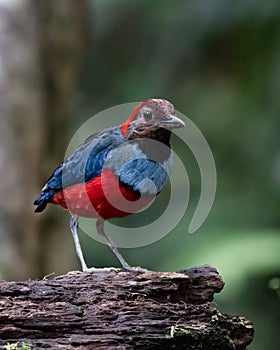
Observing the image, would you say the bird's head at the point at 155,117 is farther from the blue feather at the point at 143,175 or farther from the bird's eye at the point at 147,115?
the blue feather at the point at 143,175

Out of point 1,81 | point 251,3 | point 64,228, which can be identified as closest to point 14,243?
point 64,228

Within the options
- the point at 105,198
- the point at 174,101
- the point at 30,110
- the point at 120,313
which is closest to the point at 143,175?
the point at 105,198

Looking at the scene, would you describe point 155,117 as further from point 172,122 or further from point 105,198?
point 105,198

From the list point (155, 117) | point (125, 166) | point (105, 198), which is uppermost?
point (155, 117)

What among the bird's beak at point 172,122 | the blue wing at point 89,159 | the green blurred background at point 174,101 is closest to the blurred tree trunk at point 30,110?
the green blurred background at point 174,101

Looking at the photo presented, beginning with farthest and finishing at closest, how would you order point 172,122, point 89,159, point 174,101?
point 174,101, point 89,159, point 172,122

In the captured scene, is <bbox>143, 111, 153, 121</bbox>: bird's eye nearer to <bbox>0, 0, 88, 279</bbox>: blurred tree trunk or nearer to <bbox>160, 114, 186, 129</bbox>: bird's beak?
<bbox>160, 114, 186, 129</bbox>: bird's beak

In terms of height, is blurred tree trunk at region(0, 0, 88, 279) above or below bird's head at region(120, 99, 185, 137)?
above

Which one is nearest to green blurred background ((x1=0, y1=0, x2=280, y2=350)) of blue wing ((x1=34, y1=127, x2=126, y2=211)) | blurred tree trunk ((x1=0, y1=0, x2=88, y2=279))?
blurred tree trunk ((x1=0, y1=0, x2=88, y2=279))

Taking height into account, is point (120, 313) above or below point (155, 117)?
below

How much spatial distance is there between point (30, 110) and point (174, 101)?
3340mm

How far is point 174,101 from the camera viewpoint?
1178 cm

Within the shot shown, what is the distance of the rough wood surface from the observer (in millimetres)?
3949

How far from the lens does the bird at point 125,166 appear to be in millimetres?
4539
